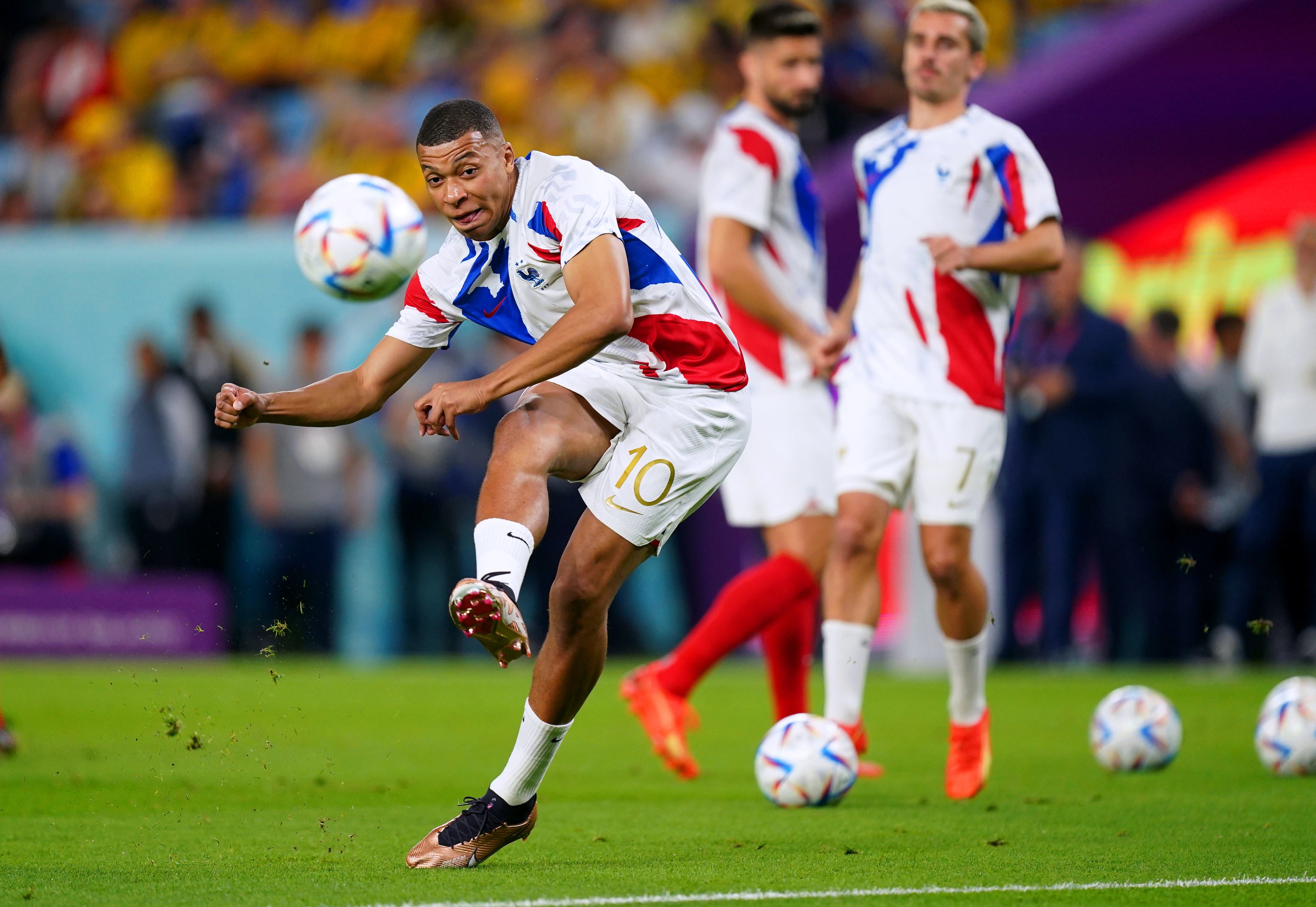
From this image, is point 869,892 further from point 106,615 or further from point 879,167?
point 106,615

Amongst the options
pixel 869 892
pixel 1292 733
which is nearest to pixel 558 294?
pixel 869 892

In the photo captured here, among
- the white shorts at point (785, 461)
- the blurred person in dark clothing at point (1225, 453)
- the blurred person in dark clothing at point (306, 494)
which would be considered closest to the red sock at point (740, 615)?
the white shorts at point (785, 461)

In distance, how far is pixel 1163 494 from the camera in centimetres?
1293

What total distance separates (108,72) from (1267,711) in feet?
49.5

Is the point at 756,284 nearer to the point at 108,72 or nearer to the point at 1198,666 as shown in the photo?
the point at 1198,666

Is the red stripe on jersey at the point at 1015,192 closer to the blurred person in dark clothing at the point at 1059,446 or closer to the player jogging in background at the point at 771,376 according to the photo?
the player jogging in background at the point at 771,376

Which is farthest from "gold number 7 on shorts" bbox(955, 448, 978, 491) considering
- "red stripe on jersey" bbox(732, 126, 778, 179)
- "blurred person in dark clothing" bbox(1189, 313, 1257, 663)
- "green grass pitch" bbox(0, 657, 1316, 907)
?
"blurred person in dark clothing" bbox(1189, 313, 1257, 663)

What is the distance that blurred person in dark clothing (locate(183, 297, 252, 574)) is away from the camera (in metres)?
13.9

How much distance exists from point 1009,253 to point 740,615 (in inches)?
73.7

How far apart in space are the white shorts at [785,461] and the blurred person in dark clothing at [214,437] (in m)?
7.29

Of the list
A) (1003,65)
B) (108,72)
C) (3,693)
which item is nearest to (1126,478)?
(1003,65)

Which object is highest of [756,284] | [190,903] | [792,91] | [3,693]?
[792,91]

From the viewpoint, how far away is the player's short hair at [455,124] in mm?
4879

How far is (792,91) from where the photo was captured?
7.45 meters
